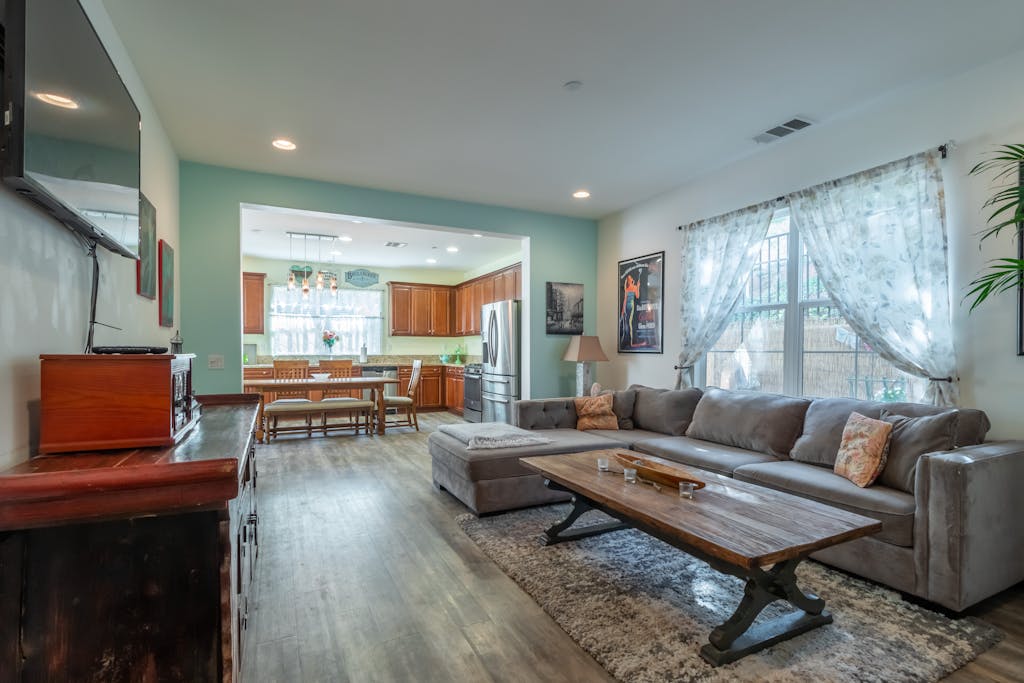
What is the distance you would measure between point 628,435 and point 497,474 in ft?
4.16

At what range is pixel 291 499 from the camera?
11.9ft

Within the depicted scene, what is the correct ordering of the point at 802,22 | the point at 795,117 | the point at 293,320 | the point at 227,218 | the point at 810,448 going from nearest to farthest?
the point at 802,22, the point at 810,448, the point at 795,117, the point at 227,218, the point at 293,320

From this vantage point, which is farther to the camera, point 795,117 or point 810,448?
point 795,117

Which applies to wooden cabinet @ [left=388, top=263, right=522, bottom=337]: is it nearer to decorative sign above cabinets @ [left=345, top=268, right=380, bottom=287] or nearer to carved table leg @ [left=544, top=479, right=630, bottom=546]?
decorative sign above cabinets @ [left=345, top=268, right=380, bottom=287]

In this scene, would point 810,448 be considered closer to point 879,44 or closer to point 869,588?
point 869,588

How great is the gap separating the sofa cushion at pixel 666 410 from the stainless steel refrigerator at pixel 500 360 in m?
1.71

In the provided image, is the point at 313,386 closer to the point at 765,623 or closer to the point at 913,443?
the point at 765,623

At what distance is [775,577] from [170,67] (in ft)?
12.8

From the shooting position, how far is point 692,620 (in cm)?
203

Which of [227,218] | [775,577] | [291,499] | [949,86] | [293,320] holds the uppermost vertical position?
[949,86]

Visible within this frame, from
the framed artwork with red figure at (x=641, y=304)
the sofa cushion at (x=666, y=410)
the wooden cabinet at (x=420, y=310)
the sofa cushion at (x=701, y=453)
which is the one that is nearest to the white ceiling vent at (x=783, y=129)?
the framed artwork with red figure at (x=641, y=304)

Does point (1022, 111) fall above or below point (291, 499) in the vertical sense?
above

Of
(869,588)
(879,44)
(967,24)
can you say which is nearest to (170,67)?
(879,44)

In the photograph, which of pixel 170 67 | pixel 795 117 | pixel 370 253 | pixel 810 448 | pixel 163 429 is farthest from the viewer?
pixel 370 253
